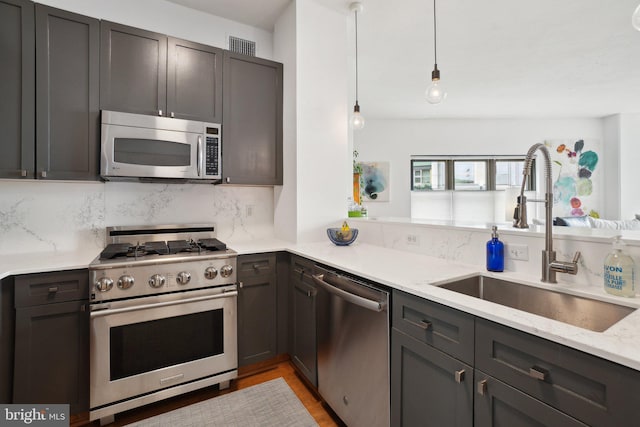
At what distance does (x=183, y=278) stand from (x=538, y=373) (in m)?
1.78

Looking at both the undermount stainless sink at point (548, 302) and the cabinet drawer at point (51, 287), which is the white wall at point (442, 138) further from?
the cabinet drawer at point (51, 287)

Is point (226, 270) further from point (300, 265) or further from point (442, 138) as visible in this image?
point (442, 138)

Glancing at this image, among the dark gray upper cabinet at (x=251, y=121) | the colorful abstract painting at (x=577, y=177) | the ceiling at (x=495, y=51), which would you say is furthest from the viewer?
the colorful abstract painting at (x=577, y=177)

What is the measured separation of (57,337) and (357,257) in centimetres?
169

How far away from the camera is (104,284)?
1.74 metres

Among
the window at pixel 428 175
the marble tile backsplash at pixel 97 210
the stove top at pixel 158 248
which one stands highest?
the window at pixel 428 175

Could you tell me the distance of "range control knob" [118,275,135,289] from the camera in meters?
1.77

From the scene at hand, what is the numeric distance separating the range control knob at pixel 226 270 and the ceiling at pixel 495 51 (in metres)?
2.09

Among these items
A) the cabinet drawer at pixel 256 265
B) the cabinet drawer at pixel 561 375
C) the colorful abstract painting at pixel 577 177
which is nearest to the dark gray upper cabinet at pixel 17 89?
the cabinet drawer at pixel 256 265

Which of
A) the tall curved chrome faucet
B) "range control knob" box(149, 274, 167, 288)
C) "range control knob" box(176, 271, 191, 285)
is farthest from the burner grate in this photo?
the tall curved chrome faucet

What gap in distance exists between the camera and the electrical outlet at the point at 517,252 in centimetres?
154

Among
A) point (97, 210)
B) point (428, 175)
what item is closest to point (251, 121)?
point (97, 210)

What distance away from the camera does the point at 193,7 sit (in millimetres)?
2605

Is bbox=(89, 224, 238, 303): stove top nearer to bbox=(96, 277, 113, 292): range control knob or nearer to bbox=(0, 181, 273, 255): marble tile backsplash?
bbox=(96, 277, 113, 292): range control knob
